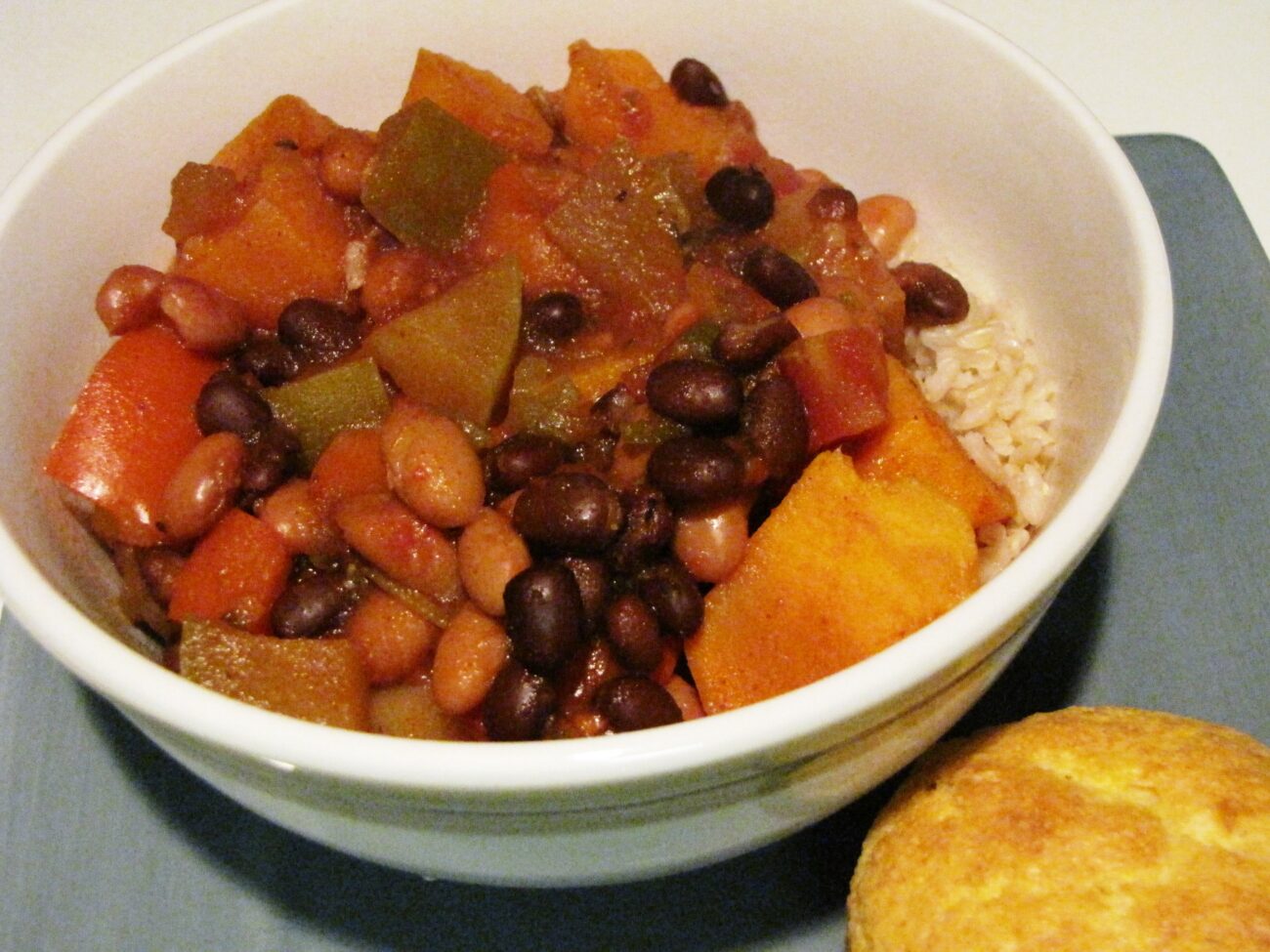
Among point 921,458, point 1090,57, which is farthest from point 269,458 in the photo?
point 1090,57

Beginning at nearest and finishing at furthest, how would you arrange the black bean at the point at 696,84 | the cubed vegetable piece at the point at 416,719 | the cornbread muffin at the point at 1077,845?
the cornbread muffin at the point at 1077,845
the cubed vegetable piece at the point at 416,719
the black bean at the point at 696,84

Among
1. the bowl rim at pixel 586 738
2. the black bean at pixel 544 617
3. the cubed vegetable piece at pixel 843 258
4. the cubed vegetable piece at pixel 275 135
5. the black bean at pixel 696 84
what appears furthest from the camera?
the black bean at pixel 696 84

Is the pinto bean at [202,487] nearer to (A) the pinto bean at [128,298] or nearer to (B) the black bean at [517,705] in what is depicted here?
(A) the pinto bean at [128,298]

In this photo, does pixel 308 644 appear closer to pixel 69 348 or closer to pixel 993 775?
pixel 69 348

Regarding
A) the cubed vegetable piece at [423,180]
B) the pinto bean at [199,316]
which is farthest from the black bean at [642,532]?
the pinto bean at [199,316]

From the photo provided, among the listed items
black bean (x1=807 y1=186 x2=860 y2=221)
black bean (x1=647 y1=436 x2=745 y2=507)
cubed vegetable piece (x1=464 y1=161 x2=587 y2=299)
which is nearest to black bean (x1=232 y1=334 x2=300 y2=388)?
cubed vegetable piece (x1=464 y1=161 x2=587 y2=299)

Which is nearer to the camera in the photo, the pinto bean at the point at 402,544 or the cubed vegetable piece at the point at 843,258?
the pinto bean at the point at 402,544
